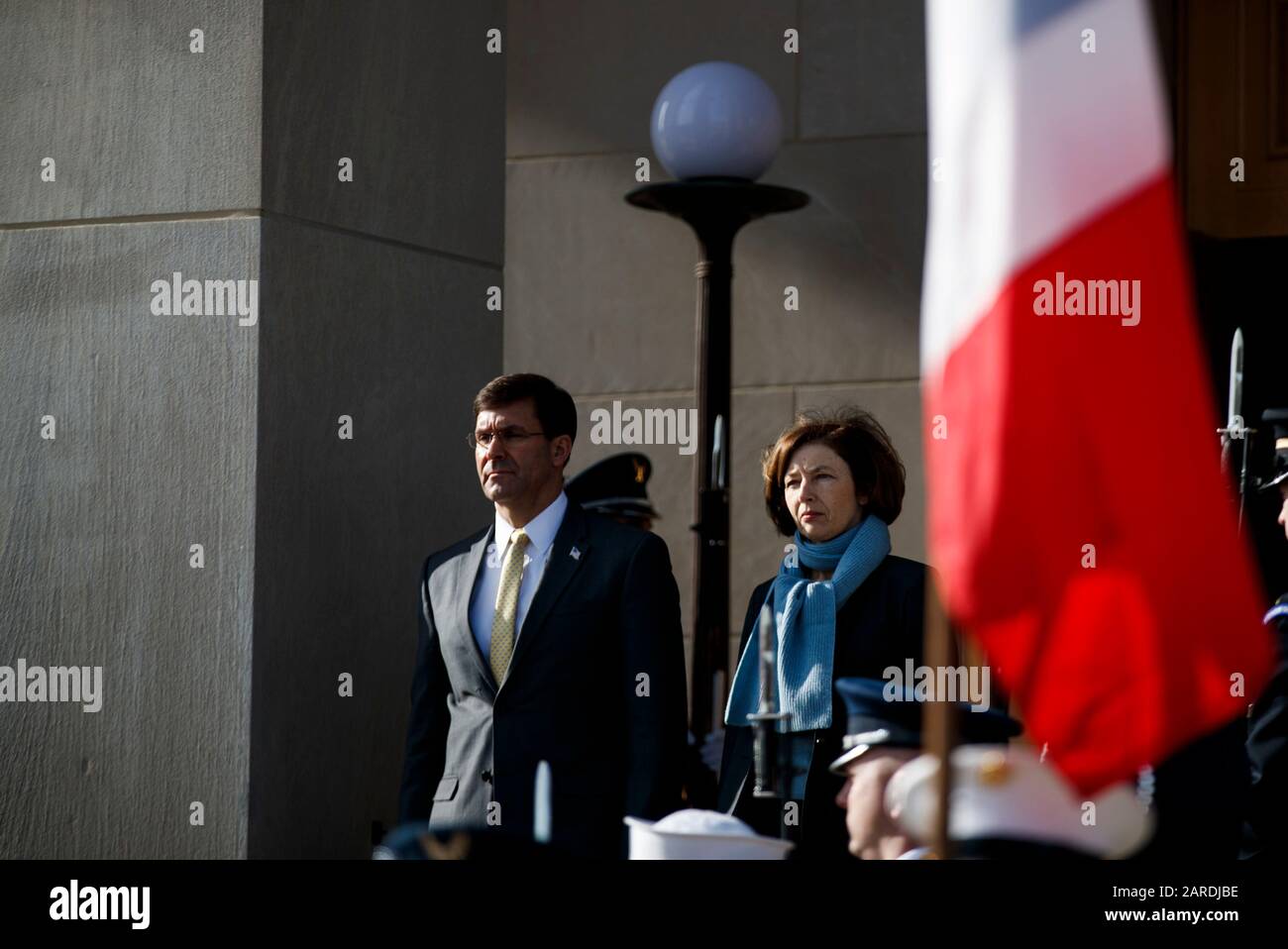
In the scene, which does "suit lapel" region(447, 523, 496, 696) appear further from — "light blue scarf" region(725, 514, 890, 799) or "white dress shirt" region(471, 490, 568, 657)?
"light blue scarf" region(725, 514, 890, 799)

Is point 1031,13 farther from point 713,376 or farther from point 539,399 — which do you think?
point 713,376

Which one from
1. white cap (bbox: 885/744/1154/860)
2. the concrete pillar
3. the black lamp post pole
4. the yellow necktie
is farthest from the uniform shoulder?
white cap (bbox: 885/744/1154/860)

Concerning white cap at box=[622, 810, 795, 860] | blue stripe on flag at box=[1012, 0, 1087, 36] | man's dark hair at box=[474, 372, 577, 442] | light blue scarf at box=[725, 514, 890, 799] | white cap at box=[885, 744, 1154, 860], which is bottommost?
white cap at box=[622, 810, 795, 860]

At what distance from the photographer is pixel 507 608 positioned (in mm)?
5020

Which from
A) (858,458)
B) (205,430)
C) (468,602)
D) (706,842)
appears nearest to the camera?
(706,842)

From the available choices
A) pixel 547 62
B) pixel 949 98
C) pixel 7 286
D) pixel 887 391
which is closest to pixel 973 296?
pixel 949 98

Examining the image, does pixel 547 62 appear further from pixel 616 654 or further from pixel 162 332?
pixel 616 654

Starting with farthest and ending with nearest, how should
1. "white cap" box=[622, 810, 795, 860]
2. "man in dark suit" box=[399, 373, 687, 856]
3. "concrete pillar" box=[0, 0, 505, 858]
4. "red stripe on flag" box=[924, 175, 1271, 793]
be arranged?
1. "concrete pillar" box=[0, 0, 505, 858]
2. "man in dark suit" box=[399, 373, 687, 856]
3. "white cap" box=[622, 810, 795, 860]
4. "red stripe on flag" box=[924, 175, 1271, 793]

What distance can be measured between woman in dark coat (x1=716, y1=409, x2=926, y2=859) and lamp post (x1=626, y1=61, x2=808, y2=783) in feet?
0.44

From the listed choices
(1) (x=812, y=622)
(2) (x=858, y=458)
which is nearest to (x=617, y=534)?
(1) (x=812, y=622)

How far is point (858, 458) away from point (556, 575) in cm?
85

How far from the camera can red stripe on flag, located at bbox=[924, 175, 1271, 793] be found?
102 inches
